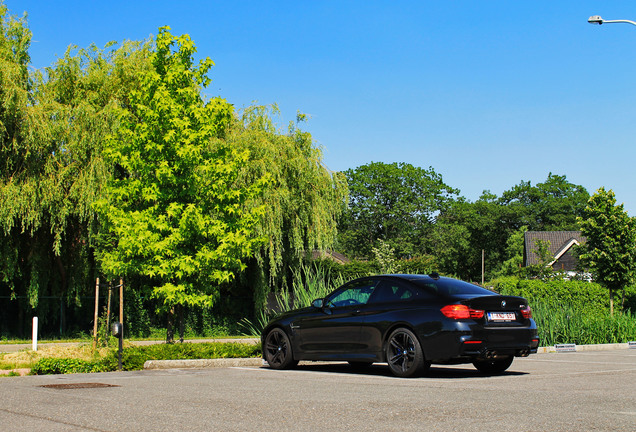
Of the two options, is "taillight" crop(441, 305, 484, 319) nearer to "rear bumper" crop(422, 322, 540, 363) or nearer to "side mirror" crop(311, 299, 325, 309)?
"rear bumper" crop(422, 322, 540, 363)

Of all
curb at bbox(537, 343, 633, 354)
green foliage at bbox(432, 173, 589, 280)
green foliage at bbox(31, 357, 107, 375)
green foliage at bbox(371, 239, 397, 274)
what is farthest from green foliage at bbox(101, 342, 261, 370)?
green foliage at bbox(432, 173, 589, 280)

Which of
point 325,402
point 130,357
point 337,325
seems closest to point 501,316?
point 337,325

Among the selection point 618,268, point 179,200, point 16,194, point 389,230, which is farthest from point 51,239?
point 389,230

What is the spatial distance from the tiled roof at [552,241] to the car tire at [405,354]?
242ft

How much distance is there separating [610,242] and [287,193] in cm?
1854

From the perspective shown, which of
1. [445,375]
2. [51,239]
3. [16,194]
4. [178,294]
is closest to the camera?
[445,375]

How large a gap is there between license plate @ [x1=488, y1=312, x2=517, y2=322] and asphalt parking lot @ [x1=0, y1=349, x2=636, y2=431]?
813 millimetres

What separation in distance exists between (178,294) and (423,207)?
70.2 meters

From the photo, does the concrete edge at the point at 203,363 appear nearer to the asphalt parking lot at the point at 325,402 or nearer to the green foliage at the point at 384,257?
the asphalt parking lot at the point at 325,402

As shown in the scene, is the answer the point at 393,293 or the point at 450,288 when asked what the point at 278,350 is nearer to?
the point at 393,293

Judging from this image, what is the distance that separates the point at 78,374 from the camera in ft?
37.3

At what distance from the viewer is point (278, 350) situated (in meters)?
11.6

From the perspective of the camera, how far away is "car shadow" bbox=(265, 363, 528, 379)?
10.1 meters

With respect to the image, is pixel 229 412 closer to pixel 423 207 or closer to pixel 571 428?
pixel 571 428
